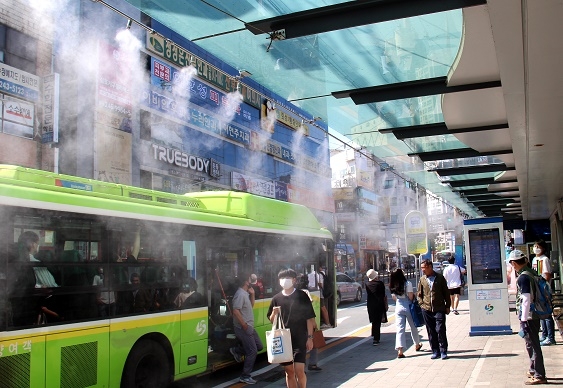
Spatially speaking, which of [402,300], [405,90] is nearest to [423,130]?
[405,90]

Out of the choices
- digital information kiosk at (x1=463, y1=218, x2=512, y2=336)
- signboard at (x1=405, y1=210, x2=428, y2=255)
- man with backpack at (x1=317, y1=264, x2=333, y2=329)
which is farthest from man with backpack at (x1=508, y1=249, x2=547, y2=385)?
signboard at (x1=405, y1=210, x2=428, y2=255)

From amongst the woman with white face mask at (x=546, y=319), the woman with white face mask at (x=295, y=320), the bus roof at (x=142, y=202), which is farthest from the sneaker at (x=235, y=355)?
the woman with white face mask at (x=546, y=319)

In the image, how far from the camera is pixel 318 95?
25.7 feet

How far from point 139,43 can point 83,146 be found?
438cm

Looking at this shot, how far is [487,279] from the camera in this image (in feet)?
34.5

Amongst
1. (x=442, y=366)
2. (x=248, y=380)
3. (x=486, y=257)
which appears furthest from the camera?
(x=486, y=257)

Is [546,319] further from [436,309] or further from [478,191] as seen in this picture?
[478,191]

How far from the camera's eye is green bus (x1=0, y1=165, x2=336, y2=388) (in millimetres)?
4965

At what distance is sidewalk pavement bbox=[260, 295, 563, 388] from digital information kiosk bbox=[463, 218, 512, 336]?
28 cm

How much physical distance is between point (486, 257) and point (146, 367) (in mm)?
7007

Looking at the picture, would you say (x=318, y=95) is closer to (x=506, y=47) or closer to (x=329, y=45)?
(x=329, y=45)

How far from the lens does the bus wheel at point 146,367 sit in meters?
6.08

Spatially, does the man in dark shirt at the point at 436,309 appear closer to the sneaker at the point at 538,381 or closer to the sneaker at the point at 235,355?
the sneaker at the point at 538,381

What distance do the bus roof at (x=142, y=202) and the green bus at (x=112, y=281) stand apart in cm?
2
